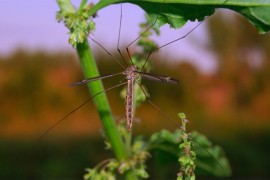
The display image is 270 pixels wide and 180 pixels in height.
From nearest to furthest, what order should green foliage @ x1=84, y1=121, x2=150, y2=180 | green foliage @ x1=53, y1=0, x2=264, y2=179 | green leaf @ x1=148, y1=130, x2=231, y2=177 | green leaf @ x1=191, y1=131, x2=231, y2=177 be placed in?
green foliage @ x1=53, y1=0, x2=264, y2=179, green foliage @ x1=84, y1=121, x2=150, y2=180, green leaf @ x1=148, y1=130, x2=231, y2=177, green leaf @ x1=191, y1=131, x2=231, y2=177

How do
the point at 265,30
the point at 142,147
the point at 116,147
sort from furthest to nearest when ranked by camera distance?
the point at 142,147 < the point at 116,147 < the point at 265,30

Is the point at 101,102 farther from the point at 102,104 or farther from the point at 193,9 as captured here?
the point at 193,9

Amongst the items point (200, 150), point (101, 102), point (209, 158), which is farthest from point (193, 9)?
point (209, 158)

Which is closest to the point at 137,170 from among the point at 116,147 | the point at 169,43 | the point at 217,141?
the point at 116,147

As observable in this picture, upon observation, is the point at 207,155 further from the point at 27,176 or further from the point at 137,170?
the point at 27,176

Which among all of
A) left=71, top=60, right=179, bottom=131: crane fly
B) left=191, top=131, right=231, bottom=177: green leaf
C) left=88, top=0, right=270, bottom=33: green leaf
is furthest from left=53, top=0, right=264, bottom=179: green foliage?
left=191, top=131, right=231, bottom=177: green leaf

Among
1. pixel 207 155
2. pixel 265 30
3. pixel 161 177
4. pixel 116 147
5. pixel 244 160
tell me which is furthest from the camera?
pixel 244 160

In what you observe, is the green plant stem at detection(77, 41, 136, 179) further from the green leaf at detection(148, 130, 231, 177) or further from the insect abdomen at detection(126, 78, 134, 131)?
the green leaf at detection(148, 130, 231, 177)
